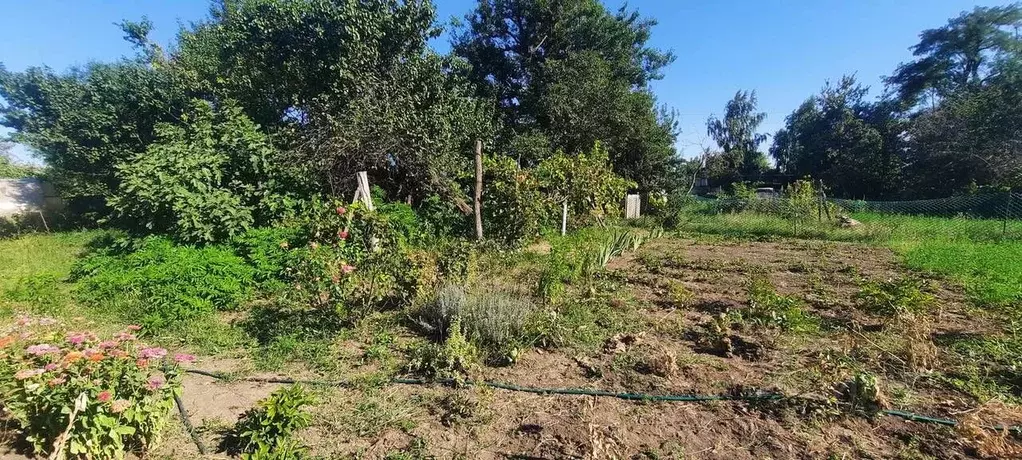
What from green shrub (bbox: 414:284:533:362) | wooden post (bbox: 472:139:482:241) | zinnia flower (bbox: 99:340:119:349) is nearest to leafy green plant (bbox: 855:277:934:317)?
green shrub (bbox: 414:284:533:362)

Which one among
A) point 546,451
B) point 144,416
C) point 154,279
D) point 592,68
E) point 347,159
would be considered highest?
point 592,68

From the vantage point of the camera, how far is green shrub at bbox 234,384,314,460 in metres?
2.08

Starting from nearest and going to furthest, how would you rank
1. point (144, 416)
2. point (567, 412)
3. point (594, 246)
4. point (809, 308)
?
point (144, 416) → point (567, 412) → point (809, 308) → point (594, 246)

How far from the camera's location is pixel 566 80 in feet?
42.6

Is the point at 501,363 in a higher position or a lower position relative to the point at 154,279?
lower

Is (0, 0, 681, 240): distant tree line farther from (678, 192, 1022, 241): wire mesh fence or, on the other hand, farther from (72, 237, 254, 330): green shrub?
(678, 192, 1022, 241): wire mesh fence

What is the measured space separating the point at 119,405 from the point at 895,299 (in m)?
5.64

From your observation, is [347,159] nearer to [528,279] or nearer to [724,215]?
[528,279]

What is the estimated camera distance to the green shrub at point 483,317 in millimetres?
3400

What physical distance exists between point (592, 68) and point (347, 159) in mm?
8154

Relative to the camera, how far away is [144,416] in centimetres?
207

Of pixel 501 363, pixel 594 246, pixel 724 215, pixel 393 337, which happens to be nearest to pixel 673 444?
pixel 501 363

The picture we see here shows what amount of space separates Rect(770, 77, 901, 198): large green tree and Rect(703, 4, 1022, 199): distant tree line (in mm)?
49

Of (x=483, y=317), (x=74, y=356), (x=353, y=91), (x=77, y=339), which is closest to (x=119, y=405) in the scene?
(x=74, y=356)
